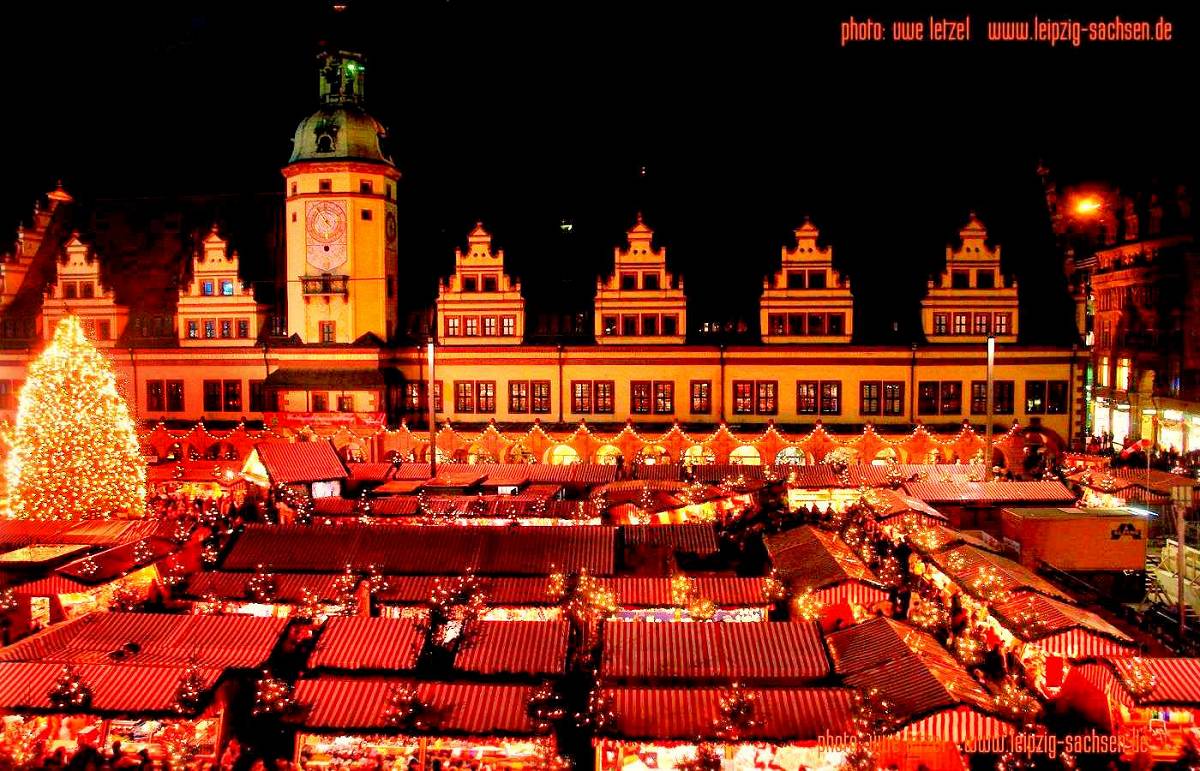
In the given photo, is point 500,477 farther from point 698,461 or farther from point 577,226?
point 577,226

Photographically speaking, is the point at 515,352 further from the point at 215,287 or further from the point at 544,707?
the point at 544,707

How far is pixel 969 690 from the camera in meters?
15.4

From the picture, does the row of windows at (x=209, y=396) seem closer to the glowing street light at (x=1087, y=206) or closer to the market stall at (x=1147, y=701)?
the market stall at (x=1147, y=701)

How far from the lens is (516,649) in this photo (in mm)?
17750

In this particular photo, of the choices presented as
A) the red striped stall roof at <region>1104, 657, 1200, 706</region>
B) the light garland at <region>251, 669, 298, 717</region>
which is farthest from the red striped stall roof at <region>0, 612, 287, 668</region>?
the red striped stall roof at <region>1104, 657, 1200, 706</region>

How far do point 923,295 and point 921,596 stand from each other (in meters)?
25.5

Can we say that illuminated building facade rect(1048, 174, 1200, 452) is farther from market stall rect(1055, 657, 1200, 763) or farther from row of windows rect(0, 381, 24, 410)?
row of windows rect(0, 381, 24, 410)

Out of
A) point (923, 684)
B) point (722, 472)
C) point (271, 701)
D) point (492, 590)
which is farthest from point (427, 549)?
point (722, 472)

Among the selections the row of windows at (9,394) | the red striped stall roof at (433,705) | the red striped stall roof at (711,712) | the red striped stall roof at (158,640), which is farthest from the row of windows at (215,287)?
the red striped stall roof at (711,712)

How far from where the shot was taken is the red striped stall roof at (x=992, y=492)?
29.2 metres

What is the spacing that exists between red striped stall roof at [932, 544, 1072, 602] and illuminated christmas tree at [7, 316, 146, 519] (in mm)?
21056

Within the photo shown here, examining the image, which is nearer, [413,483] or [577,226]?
[413,483]

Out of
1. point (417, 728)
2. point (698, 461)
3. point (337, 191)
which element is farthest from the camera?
point (337, 191)

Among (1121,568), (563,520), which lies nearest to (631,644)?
(563,520)
